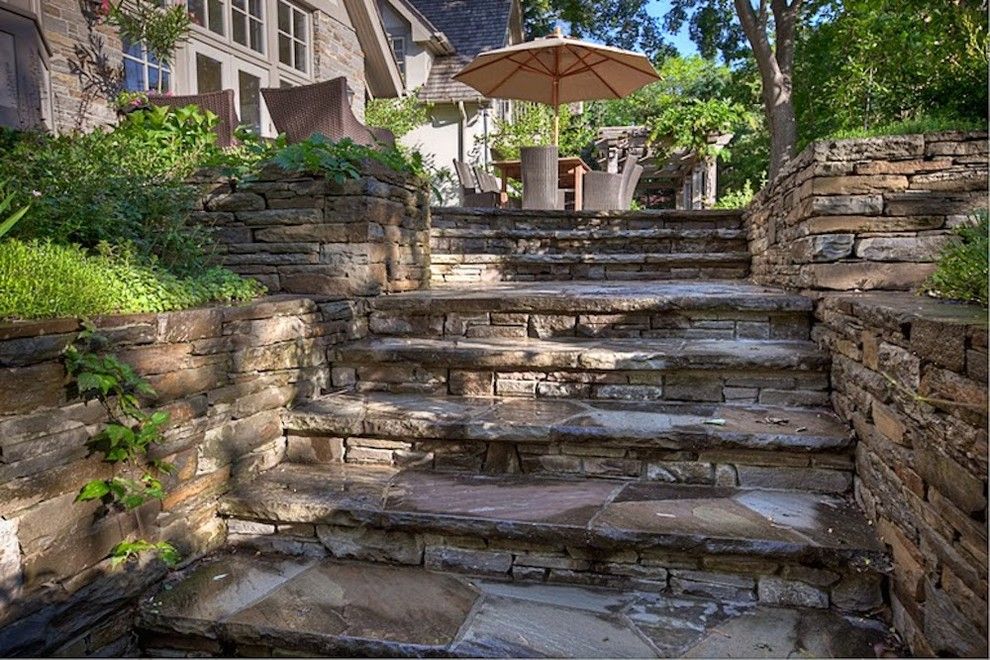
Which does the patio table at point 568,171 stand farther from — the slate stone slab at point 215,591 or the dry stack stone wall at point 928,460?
the slate stone slab at point 215,591

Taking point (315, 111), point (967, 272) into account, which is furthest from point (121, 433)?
point (315, 111)

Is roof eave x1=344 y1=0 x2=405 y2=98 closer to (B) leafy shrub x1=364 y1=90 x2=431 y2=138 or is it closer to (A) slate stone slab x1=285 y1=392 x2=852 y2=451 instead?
(B) leafy shrub x1=364 y1=90 x2=431 y2=138

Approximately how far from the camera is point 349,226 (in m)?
3.39

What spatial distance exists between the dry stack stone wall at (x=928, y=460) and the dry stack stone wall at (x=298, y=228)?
7.57 ft

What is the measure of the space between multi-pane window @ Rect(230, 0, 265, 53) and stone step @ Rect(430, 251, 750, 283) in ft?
14.6

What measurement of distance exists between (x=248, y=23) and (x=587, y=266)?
5.52 m

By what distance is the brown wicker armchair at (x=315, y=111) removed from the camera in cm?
423

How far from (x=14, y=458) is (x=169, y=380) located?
0.56 metres

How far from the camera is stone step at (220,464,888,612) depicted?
6.32ft

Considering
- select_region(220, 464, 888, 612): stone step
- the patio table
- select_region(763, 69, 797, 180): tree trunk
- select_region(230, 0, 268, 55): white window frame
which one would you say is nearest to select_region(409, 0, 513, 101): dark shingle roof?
the patio table

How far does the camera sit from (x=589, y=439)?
2.46 m

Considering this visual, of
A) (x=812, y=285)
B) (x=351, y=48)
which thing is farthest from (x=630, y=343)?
(x=351, y=48)

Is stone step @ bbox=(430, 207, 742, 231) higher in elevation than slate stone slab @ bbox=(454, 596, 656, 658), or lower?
higher

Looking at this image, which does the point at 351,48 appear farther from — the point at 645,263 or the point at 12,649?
the point at 12,649
